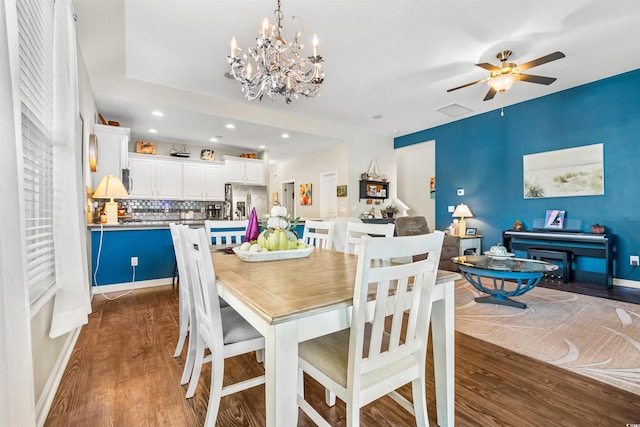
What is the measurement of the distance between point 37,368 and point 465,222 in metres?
6.18

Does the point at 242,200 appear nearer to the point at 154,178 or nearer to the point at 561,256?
the point at 154,178

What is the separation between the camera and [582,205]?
14.2ft

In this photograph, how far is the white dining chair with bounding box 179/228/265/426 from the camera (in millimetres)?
1229

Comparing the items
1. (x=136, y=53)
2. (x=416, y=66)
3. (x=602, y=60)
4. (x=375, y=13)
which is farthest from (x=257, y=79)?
(x=602, y=60)

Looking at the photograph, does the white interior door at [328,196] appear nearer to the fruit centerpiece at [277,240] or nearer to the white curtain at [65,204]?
the fruit centerpiece at [277,240]

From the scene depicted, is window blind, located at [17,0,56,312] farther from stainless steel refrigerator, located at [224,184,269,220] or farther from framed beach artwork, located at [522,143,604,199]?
framed beach artwork, located at [522,143,604,199]

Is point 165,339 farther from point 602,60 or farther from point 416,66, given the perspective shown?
point 602,60

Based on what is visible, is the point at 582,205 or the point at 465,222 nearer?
the point at 582,205

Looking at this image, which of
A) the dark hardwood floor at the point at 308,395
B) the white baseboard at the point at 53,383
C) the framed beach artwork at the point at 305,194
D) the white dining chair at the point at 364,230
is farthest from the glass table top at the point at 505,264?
the framed beach artwork at the point at 305,194

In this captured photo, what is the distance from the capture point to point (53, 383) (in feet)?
5.38

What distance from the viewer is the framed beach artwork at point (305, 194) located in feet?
25.0

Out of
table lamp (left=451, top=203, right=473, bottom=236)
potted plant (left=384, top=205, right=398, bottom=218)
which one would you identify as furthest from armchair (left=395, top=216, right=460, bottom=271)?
potted plant (left=384, top=205, right=398, bottom=218)

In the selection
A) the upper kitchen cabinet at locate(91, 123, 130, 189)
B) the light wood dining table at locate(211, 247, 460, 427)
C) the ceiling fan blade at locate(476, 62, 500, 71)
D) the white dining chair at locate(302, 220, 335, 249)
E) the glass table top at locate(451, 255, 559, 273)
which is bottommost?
the glass table top at locate(451, 255, 559, 273)

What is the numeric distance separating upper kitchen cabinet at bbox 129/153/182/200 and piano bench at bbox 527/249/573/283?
21.8 ft
